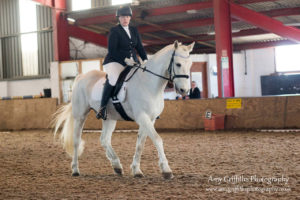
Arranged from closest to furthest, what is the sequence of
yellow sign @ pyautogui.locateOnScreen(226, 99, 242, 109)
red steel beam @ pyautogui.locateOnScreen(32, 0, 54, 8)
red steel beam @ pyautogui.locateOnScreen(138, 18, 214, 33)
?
yellow sign @ pyautogui.locateOnScreen(226, 99, 242, 109) → red steel beam @ pyautogui.locateOnScreen(32, 0, 54, 8) → red steel beam @ pyautogui.locateOnScreen(138, 18, 214, 33)

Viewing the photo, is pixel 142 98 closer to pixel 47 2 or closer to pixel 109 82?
pixel 109 82

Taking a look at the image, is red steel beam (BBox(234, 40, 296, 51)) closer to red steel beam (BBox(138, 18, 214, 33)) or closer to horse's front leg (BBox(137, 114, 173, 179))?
red steel beam (BBox(138, 18, 214, 33))

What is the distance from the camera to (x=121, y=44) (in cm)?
570

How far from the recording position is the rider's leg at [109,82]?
5578 millimetres

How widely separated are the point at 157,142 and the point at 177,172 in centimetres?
83

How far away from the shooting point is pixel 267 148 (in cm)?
747

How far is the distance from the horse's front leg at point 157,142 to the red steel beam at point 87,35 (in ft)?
49.7

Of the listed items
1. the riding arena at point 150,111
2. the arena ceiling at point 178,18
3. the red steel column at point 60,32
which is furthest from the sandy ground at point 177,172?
the red steel column at point 60,32

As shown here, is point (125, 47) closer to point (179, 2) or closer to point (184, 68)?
point (184, 68)

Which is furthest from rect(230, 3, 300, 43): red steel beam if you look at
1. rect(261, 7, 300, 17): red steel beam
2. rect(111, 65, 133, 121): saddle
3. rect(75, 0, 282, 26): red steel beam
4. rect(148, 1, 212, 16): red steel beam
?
rect(111, 65, 133, 121): saddle

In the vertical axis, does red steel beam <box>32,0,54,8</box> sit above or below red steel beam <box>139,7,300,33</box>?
above

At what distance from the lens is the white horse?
4.88m

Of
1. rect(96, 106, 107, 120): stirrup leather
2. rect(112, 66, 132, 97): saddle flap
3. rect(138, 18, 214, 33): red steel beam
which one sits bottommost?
rect(96, 106, 107, 120): stirrup leather

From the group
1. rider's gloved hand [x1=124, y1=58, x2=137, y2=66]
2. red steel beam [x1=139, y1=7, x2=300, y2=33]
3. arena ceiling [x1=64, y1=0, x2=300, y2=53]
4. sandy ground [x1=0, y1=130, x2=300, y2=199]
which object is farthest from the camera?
red steel beam [x1=139, y1=7, x2=300, y2=33]
